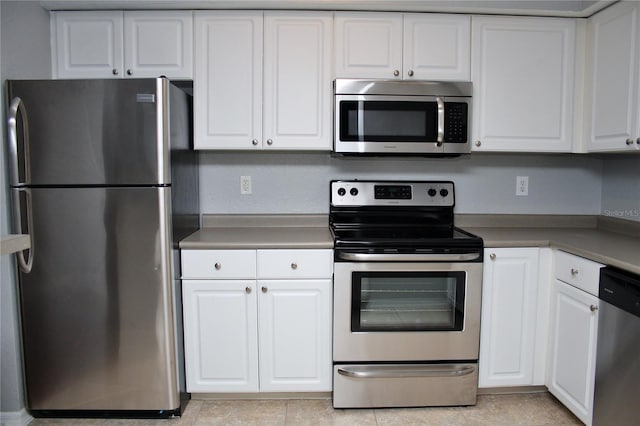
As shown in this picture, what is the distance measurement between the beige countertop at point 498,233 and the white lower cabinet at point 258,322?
7cm

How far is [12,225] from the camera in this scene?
6.39ft

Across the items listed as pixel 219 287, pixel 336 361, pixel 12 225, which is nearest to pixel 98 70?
pixel 12 225

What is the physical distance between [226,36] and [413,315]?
1789 millimetres

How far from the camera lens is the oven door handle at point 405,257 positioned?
2070mm

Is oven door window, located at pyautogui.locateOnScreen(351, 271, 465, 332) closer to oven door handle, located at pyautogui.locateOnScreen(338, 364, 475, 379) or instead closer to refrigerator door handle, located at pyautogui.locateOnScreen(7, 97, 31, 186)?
oven door handle, located at pyautogui.locateOnScreen(338, 364, 475, 379)

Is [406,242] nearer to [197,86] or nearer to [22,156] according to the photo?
[197,86]

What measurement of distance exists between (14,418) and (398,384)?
189 centimetres

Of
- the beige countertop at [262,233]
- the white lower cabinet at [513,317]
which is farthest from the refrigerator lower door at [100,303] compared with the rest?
the white lower cabinet at [513,317]

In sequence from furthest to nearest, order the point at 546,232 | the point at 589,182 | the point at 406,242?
the point at 589,182, the point at 546,232, the point at 406,242

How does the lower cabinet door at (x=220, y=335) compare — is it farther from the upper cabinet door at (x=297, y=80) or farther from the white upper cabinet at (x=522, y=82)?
the white upper cabinet at (x=522, y=82)

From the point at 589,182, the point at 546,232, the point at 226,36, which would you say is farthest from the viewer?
the point at 589,182

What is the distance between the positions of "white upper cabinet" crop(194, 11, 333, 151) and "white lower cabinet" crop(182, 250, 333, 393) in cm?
66

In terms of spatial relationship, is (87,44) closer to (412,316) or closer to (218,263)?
(218,263)

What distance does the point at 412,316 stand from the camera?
2146mm
